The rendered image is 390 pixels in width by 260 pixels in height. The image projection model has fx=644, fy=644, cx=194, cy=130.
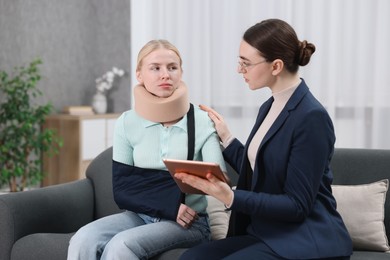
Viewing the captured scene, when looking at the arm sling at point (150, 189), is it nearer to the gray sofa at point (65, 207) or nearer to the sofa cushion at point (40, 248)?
the gray sofa at point (65, 207)

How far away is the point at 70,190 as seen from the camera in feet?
9.58

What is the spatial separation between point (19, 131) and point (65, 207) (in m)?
2.20

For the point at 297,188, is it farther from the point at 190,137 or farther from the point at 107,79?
the point at 107,79

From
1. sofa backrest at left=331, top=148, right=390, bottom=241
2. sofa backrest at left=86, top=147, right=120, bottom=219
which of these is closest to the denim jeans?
sofa backrest at left=86, top=147, right=120, bottom=219

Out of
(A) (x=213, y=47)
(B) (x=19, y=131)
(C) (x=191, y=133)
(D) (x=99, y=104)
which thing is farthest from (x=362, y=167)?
(D) (x=99, y=104)

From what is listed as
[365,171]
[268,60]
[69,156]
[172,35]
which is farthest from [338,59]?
[268,60]

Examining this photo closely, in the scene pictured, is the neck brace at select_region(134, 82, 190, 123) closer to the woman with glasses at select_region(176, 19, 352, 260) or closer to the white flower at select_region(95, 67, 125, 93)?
the woman with glasses at select_region(176, 19, 352, 260)

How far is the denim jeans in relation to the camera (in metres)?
2.22

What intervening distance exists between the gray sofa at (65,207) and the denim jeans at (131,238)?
0.06 meters

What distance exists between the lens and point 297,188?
1.91 metres

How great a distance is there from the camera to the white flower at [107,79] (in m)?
5.98

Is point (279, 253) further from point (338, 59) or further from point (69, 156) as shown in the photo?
point (69, 156)

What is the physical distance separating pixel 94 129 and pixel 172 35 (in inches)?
42.0

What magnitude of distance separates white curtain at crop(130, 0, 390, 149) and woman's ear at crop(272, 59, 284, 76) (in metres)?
2.63
